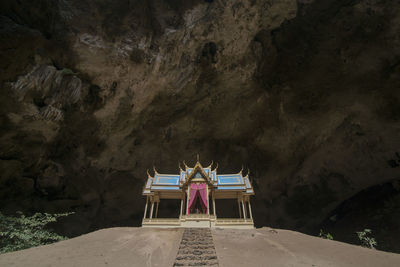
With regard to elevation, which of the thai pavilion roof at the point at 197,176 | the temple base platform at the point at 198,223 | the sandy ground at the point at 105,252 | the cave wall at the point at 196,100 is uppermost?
the cave wall at the point at 196,100

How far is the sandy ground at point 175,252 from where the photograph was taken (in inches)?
279

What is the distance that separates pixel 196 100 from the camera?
20125 millimetres

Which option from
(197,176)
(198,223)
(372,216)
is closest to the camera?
(198,223)

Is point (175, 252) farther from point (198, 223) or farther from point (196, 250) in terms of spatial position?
point (198, 223)

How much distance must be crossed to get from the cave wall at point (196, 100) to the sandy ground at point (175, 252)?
902 centimetres

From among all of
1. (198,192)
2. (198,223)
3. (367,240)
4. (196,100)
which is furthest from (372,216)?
(196,100)

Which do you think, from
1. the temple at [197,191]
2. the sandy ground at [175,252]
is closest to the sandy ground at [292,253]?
the sandy ground at [175,252]

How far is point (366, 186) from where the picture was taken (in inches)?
820

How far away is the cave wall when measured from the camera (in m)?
14.6

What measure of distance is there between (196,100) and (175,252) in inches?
544

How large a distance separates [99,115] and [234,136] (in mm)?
12278

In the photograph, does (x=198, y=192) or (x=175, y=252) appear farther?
(x=198, y=192)

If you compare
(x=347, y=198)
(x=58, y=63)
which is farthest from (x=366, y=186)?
(x=58, y=63)

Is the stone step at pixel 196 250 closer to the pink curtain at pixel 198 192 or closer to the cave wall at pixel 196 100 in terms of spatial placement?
the pink curtain at pixel 198 192
